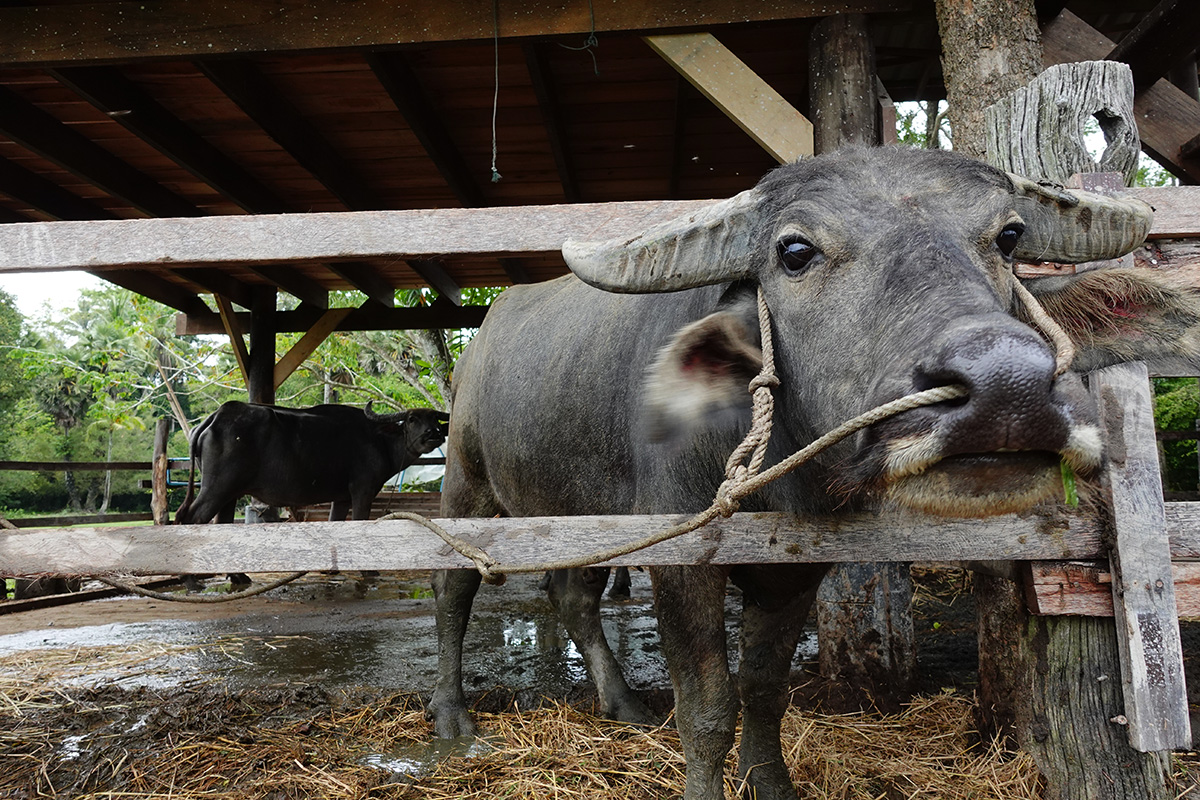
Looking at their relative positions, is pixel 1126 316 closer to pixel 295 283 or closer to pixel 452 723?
pixel 452 723

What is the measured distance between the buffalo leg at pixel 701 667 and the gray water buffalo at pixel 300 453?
6612 mm

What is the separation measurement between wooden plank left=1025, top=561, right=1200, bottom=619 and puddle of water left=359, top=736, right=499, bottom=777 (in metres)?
2.23

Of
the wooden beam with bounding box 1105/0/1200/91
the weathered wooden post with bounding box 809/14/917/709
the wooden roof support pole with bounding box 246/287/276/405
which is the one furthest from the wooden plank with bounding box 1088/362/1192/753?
the wooden roof support pole with bounding box 246/287/276/405

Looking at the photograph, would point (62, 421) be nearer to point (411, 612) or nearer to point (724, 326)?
point (411, 612)

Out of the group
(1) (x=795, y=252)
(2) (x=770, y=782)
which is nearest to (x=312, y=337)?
(2) (x=770, y=782)

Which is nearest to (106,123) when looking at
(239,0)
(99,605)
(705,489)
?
(239,0)

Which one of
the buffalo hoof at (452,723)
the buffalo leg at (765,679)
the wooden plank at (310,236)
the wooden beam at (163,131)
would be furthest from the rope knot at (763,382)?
the wooden beam at (163,131)

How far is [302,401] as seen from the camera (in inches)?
1052

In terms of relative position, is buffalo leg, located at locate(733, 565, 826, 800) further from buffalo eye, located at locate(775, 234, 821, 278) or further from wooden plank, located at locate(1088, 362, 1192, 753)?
buffalo eye, located at locate(775, 234, 821, 278)

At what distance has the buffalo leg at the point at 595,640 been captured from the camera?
354 centimetres

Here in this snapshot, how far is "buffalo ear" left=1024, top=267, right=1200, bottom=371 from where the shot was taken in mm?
1904

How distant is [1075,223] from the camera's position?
2008 millimetres

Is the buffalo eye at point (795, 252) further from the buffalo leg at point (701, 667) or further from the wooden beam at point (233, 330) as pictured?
the wooden beam at point (233, 330)

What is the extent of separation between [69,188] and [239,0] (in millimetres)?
3780
